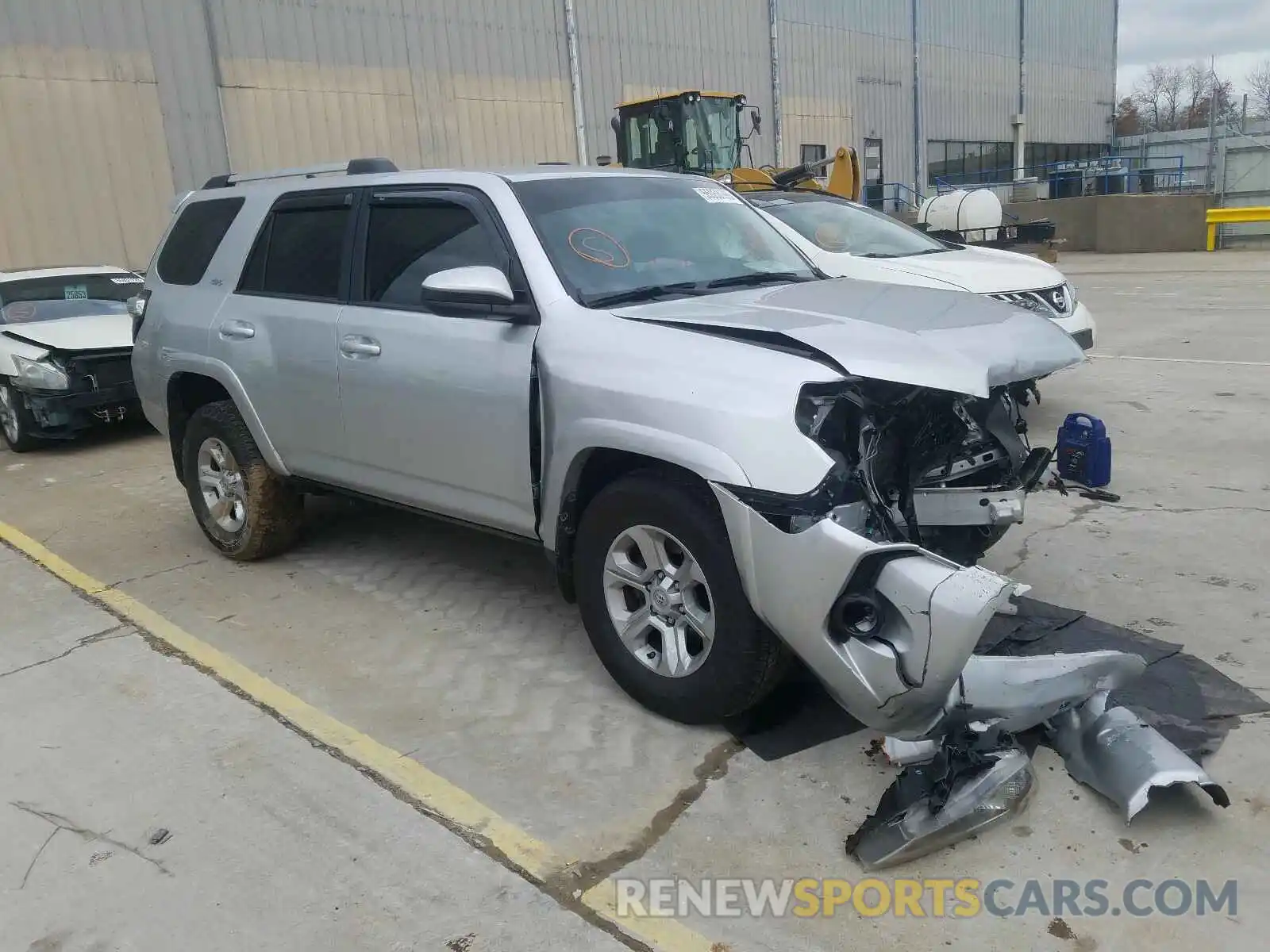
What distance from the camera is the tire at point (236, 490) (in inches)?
203

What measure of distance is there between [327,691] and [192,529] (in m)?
2.73

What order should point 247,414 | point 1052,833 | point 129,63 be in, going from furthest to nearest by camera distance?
1. point 129,63
2. point 247,414
3. point 1052,833

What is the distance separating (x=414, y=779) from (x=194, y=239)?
3618 millimetres

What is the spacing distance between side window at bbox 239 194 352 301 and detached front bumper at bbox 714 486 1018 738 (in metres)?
2.55

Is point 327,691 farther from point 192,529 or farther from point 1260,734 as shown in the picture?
point 1260,734

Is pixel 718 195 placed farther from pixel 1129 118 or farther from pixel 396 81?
pixel 1129 118

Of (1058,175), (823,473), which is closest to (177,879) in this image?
(823,473)

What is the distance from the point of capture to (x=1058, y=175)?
114 feet

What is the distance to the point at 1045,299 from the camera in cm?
752

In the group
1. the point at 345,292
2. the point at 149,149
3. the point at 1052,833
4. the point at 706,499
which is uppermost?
the point at 149,149

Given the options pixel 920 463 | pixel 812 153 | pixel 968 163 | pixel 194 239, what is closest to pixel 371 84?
pixel 812 153

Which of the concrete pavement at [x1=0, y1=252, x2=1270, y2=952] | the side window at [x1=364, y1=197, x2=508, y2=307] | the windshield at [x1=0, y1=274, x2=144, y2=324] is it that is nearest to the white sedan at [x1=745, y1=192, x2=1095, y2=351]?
the concrete pavement at [x1=0, y1=252, x2=1270, y2=952]

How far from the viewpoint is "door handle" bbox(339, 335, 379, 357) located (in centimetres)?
430

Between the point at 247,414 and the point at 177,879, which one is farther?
the point at 247,414
